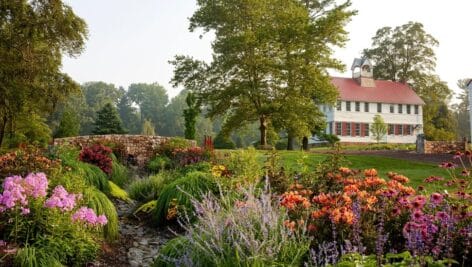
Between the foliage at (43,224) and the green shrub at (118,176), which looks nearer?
the foliage at (43,224)

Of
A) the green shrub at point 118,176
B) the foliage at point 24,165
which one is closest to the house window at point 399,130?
the green shrub at point 118,176

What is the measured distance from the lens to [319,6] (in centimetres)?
2808

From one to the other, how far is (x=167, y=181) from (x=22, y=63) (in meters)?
6.55

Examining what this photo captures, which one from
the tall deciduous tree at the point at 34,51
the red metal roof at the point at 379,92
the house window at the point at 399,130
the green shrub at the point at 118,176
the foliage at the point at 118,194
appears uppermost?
the red metal roof at the point at 379,92

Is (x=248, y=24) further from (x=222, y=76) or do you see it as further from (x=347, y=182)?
(x=347, y=182)

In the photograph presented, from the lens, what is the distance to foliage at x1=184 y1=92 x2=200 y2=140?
74.4 feet

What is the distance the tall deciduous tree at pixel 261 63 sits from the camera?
22.3 m

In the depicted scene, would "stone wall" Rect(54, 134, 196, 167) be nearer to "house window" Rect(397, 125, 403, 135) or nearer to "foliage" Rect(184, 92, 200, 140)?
"foliage" Rect(184, 92, 200, 140)

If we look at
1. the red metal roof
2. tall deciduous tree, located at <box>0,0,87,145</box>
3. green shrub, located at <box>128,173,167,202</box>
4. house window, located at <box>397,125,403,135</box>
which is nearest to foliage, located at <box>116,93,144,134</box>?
the red metal roof

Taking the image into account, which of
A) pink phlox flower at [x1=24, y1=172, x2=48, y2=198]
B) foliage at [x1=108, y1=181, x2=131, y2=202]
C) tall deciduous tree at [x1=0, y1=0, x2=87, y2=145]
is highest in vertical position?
tall deciduous tree at [x1=0, y1=0, x2=87, y2=145]

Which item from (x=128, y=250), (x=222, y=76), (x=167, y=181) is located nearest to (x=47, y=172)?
(x=128, y=250)

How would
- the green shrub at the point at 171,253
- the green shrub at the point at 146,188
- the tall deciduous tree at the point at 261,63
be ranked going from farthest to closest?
the tall deciduous tree at the point at 261,63 → the green shrub at the point at 146,188 → the green shrub at the point at 171,253

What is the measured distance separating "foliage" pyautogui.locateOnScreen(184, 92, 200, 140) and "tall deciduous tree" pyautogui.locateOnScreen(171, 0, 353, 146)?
49cm

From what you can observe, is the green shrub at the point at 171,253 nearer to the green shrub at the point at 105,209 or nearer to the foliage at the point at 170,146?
the green shrub at the point at 105,209
